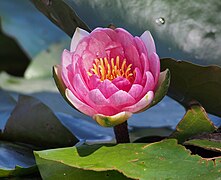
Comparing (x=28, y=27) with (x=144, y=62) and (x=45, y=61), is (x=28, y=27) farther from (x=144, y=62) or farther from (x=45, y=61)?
(x=144, y=62)

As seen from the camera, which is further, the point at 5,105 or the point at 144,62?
the point at 5,105

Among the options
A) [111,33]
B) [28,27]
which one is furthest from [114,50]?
[28,27]

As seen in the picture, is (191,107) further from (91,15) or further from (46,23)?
(46,23)

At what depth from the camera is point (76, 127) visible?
924 mm

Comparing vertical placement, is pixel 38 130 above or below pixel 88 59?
below

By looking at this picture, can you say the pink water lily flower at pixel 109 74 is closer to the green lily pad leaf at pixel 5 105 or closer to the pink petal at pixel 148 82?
the pink petal at pixel 148 82

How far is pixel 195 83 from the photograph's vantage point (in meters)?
0.71

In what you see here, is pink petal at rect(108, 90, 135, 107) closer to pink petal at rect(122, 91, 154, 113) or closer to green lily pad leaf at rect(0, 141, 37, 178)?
pink petal at rect(122, 91, 154, 113)

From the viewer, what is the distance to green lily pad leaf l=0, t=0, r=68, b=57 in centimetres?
163

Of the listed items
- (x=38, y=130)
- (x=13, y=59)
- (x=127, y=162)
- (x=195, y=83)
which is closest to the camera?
(x=127, y=162)

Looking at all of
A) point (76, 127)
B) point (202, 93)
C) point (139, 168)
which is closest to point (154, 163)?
point (139, 168)

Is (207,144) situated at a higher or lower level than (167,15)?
lower

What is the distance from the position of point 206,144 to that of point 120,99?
114mm

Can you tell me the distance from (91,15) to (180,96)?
15 cm
